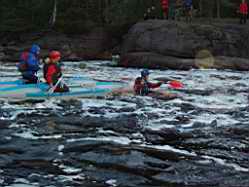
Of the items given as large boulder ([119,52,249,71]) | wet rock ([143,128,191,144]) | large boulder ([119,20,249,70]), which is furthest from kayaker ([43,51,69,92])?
large boulder ([119,20,249,70])

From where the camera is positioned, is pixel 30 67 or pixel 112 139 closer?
pixel 112 139

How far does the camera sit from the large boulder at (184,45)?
25.5 m

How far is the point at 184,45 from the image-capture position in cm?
2594

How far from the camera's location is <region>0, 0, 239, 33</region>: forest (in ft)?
114

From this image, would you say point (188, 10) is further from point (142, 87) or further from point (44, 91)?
point (44, 91)

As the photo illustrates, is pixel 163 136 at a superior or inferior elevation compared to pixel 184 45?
inferior

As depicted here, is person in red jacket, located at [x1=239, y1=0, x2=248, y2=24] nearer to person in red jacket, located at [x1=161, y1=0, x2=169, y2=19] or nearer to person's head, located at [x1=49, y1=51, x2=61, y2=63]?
person in red jacket, located at [x1=161, y1=0, x2=169, y2=19]

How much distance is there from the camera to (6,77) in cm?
1933

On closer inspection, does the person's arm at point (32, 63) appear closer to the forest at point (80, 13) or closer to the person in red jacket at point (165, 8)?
the person in red jacket at point (165, 8)

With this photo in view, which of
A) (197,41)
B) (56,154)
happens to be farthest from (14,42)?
(56,154)

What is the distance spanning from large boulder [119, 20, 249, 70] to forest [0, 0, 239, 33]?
6.05m

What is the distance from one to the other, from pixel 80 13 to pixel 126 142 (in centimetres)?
2947

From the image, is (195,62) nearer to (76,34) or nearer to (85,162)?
(76,34)

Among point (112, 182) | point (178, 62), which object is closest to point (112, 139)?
point (112, 182)
